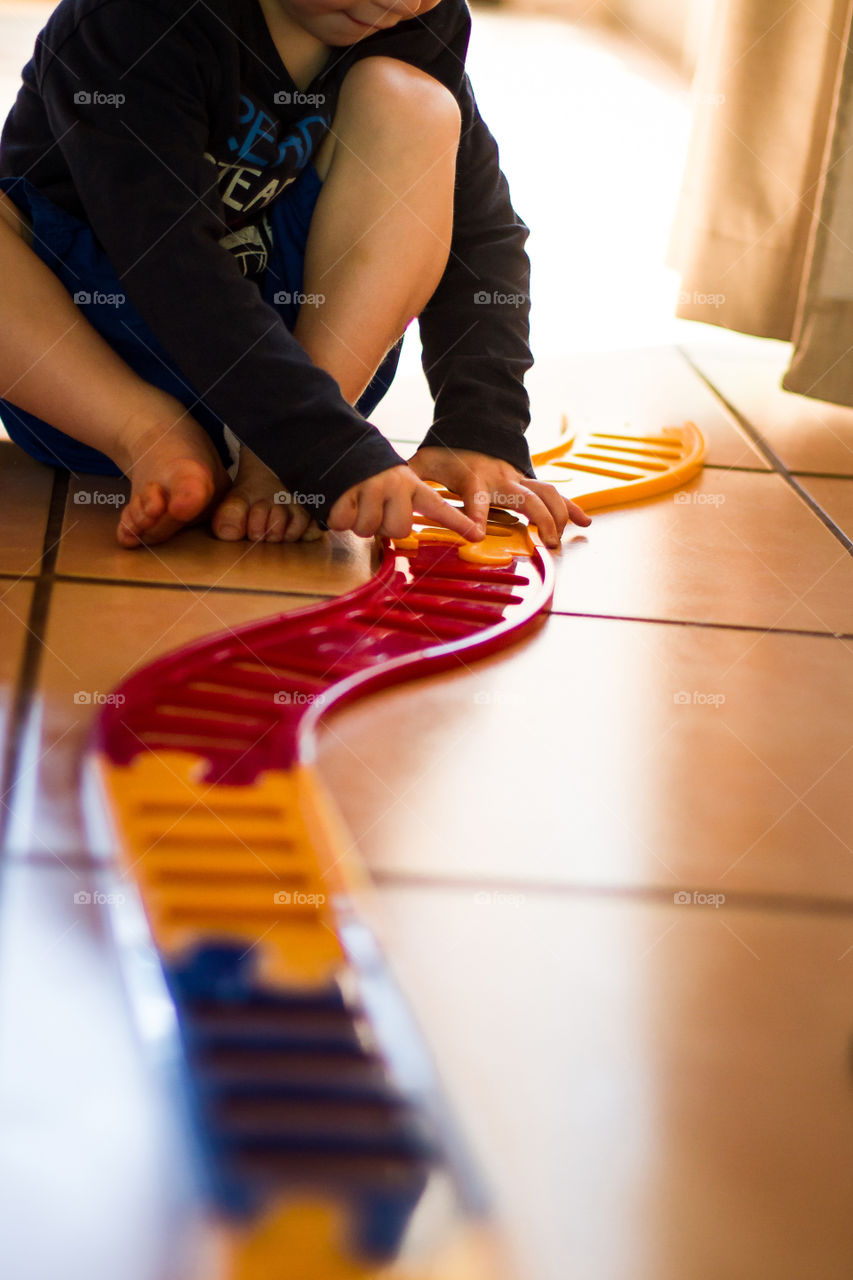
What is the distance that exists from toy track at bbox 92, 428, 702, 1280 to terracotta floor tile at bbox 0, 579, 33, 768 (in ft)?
0.18

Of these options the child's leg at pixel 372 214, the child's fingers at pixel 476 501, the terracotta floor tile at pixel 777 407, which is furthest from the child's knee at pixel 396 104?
the terracotta floor tile at pixel 777 407

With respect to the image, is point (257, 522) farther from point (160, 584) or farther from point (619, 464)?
point (619, 464)

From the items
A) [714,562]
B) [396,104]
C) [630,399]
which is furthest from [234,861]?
[630,399]

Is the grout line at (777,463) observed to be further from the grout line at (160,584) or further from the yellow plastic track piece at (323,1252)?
the yellow plastic track piece at (323,1252)

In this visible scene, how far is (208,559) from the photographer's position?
93cm

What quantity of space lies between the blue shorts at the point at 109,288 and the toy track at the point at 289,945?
0.26 meters

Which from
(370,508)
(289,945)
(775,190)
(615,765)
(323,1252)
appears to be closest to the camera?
(323,1252)

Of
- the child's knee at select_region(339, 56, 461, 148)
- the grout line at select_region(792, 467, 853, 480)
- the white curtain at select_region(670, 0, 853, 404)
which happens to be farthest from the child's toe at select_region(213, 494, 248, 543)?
the white curtain at select_region(670, 0, 853, 404)

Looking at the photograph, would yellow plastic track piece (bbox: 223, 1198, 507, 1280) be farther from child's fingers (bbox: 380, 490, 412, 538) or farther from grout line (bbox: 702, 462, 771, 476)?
grout line (bbox: 702, 462, 771, 476)

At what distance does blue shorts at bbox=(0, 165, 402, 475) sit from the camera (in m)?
0.98

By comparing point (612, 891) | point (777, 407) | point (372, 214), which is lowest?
point (777, 407)

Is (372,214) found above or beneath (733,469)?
above

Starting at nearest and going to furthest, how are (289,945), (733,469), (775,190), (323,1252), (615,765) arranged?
(323,1252) → (289,945) → (615,765) → (733,469) → (775,190)

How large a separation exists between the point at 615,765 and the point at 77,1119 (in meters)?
0.36
